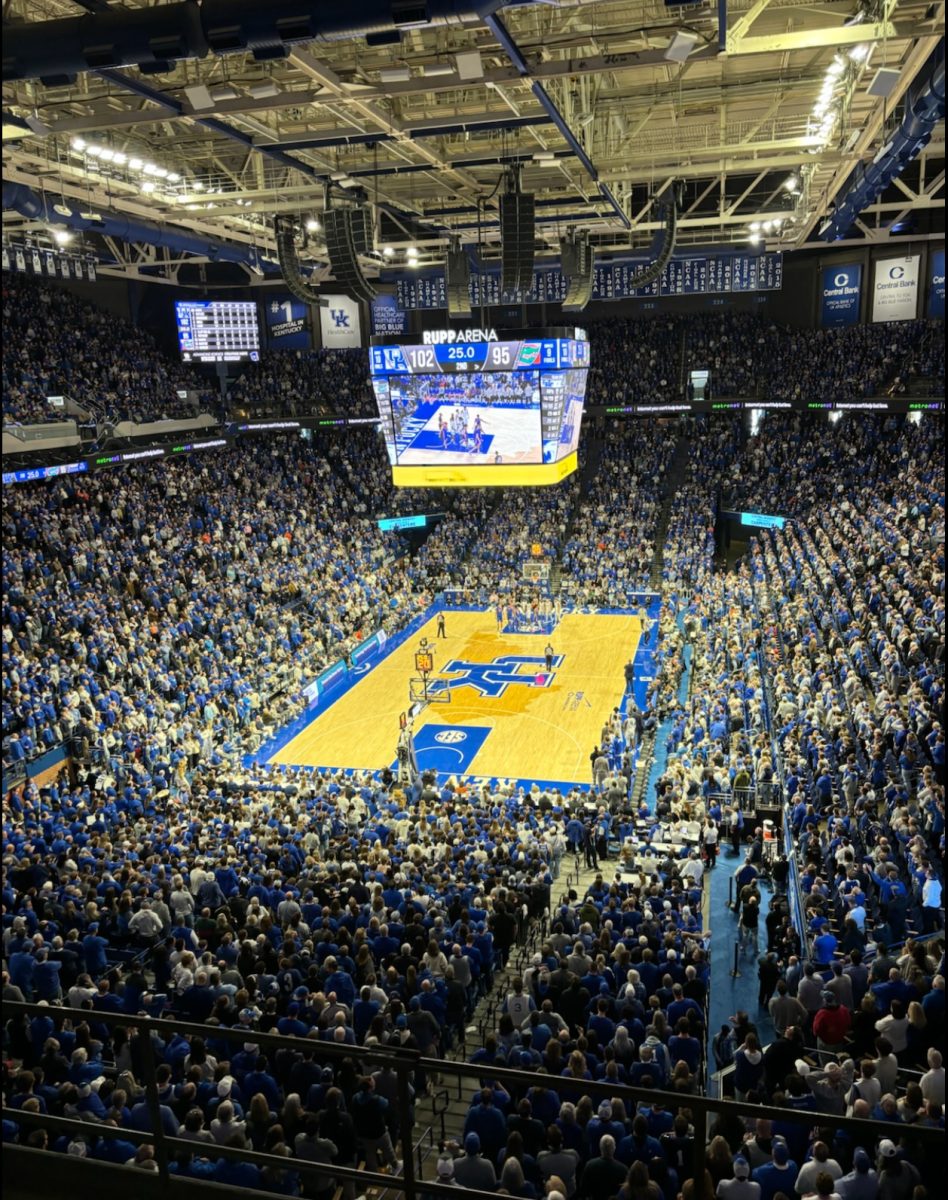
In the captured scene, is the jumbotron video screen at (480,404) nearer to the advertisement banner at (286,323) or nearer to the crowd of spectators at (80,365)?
the crowd of spectators at (80,365)

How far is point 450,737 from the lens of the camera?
2356 centimetres

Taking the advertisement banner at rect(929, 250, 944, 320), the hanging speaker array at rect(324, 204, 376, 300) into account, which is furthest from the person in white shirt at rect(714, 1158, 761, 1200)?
the advertisement banner at rect(929, 250, 944, 320)

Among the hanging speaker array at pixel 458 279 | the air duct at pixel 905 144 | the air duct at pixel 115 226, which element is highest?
the air duct at pixel 115 226

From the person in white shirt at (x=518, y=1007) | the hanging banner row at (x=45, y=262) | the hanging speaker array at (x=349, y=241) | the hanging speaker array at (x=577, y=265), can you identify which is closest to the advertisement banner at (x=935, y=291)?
the hanging speaker array at (x=577, y=265)

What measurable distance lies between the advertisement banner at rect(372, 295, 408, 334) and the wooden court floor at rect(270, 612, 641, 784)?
17975 millimetres

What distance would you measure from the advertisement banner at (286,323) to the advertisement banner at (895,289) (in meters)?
25.4

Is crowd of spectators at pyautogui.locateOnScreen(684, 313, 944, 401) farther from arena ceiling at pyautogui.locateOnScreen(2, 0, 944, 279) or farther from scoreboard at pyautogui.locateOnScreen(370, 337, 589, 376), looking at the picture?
scoreboard at pyautogui.locateOnScreen(370, 337, 589, 376)

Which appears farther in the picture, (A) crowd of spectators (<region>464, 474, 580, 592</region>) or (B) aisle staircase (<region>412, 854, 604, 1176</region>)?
(A) crowd of spectators (<region>464, 474, 580, 592</region>)

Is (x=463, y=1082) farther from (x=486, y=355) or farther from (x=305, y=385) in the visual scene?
(x=305, y=385)

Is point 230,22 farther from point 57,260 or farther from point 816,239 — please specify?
point 816,239

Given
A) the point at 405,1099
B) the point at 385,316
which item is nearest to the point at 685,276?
the point at 385,316

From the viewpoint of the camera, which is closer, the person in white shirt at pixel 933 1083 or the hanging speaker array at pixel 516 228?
the person in white shirt at pixel 933 1083

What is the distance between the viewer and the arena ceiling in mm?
11477

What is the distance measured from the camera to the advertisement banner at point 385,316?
145 feet
